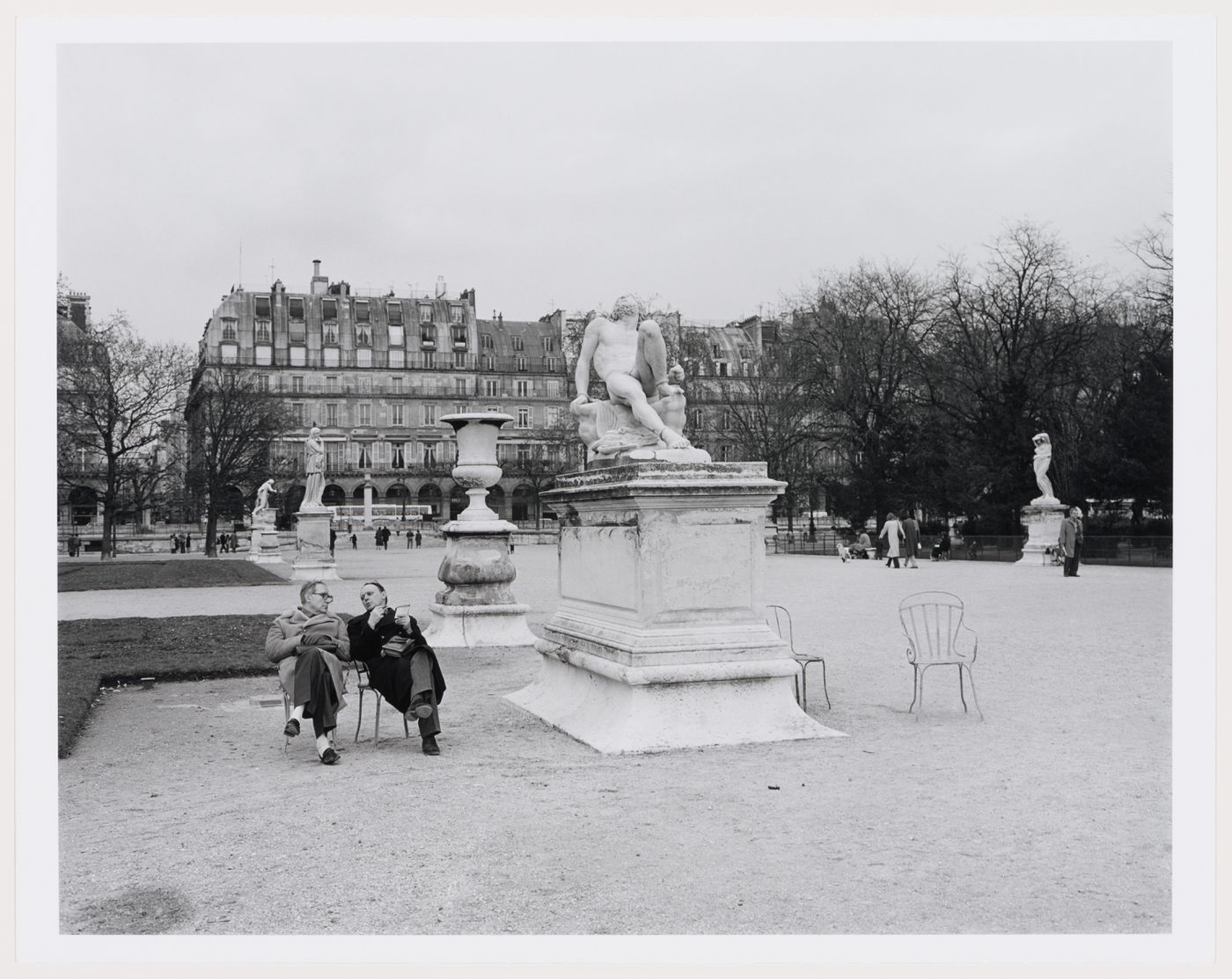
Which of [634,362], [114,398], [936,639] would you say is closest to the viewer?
[634,362]

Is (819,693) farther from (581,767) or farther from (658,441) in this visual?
(581,767)

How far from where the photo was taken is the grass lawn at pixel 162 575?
25438 millimetres

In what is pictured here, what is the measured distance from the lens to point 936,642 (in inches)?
424

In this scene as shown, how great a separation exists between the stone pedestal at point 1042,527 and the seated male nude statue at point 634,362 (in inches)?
942

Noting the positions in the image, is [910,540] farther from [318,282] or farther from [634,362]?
[318,282]

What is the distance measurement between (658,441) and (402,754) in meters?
2.70

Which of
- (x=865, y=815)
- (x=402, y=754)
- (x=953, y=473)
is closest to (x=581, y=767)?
(x=402, y=754)

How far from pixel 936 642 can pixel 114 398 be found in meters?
30.6

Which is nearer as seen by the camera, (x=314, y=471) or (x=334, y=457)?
(x=314, y=471)

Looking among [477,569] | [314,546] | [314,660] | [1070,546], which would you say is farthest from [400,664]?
A: [314,546]

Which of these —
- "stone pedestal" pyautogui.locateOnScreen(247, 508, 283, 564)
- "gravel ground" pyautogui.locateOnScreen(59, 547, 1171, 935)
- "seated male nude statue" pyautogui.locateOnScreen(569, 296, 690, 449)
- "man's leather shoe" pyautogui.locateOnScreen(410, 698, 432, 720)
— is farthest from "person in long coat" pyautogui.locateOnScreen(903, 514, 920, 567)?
"man's leather shoe" pyautogui.locateOnScreen(410, 698, 432, 720)

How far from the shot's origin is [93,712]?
9.32 m

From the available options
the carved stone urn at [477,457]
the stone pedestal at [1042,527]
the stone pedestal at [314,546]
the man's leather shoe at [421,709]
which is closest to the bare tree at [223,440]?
the stone pedestal at [314,546]

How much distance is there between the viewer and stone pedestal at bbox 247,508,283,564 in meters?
40.0
